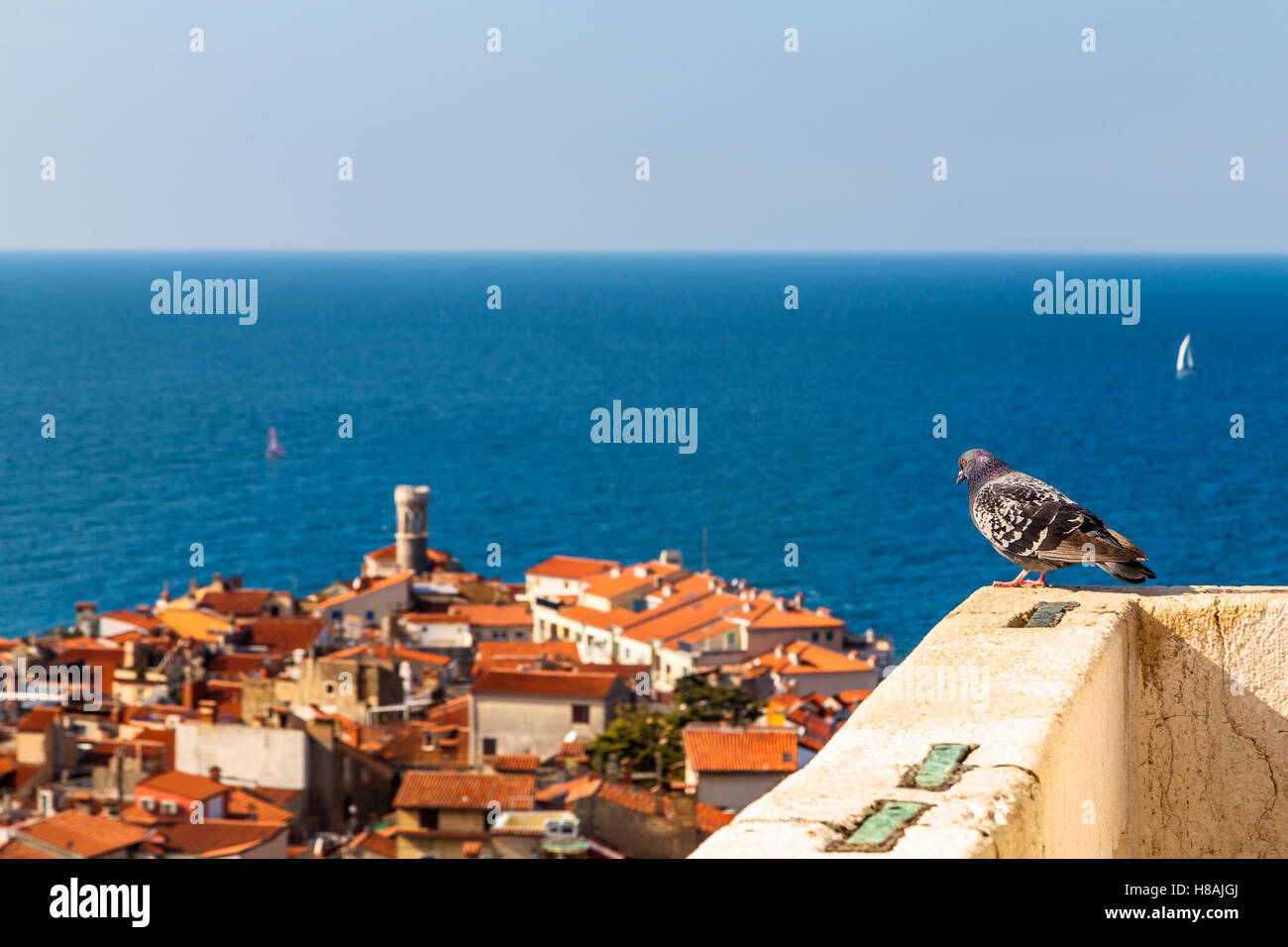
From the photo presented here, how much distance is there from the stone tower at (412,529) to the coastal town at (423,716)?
2.43 metres

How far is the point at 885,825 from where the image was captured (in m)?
1.99

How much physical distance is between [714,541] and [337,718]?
21.6 m

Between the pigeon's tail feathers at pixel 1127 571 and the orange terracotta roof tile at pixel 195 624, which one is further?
the orange terracotta roof tile at pixel 195 624

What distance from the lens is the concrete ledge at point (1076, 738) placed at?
2055 millimetres

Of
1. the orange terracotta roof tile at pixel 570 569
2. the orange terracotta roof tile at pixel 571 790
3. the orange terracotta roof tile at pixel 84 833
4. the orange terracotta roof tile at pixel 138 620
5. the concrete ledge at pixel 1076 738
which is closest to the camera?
the concrete ledge at pixel 1076 738

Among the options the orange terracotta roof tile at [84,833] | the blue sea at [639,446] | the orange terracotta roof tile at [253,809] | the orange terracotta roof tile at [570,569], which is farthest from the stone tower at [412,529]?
the orange terracotta roof tile at [84,833]

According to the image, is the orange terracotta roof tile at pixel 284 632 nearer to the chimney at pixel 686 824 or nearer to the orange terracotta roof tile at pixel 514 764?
the orange terracotta roof tile at pixel 514 764

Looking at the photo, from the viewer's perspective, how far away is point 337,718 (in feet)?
80.8

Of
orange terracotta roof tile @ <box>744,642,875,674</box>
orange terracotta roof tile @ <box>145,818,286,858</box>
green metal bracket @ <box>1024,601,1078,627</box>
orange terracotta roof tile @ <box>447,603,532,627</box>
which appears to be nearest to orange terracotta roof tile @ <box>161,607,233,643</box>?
orange terracotta roof tile @ <box>447,603,532,627</box>

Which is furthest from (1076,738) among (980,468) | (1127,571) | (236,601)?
(236,601)

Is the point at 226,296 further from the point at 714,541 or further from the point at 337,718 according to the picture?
the point at 337,718

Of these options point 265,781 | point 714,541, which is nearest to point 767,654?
point 265,781

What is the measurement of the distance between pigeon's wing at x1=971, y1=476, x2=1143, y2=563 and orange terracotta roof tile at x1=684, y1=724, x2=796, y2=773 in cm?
1503

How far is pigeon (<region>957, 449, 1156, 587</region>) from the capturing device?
363 cm
